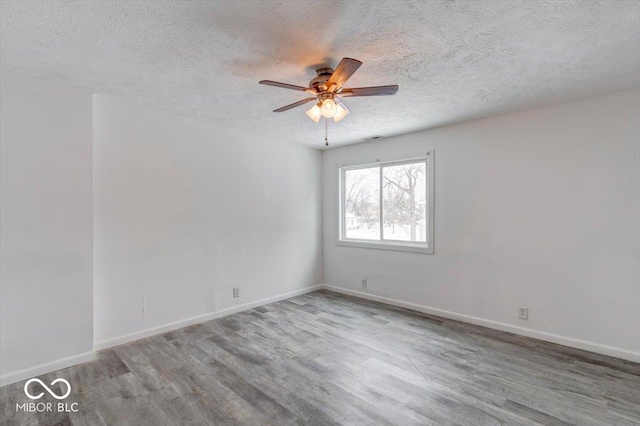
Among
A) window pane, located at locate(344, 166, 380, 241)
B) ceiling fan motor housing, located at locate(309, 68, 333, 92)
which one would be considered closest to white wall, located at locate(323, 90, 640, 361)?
window pane, located at locate(344, 166, 380, 241)

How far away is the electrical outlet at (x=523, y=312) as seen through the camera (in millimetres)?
3301

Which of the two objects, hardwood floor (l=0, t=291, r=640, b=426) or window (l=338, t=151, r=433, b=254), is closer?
hardwood floor (l=0, t=291, r=640, b=426)

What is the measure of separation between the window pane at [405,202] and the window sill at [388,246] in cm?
13

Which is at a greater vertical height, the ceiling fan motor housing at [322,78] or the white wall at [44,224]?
the ceiling fan motor housing at [322,78]

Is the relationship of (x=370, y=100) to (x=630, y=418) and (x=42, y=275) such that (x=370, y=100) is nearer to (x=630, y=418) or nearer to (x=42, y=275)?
(x=630, y=418)

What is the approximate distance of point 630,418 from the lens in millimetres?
1983

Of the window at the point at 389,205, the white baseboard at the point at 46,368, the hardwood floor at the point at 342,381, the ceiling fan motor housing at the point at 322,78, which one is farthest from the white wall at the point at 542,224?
the white baseboard at the point at 46,368

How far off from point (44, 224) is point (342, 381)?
113 inches

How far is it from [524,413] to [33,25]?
4001 millimetres

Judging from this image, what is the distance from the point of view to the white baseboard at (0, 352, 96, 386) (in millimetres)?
2377

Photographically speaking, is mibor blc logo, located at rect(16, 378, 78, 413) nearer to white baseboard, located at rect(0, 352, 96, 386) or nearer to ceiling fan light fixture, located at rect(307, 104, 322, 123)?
white baseboard, located at rect(0, 352, 96, 386)

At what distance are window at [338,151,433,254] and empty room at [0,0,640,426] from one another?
5 cm

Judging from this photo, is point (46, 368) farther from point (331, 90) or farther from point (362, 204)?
point (362, 204)

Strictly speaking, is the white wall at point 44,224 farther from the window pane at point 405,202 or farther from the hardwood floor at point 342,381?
the window pane at point 405,202
